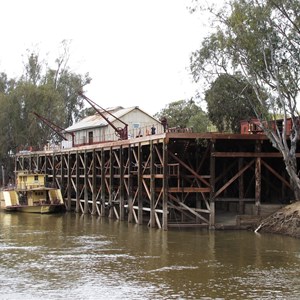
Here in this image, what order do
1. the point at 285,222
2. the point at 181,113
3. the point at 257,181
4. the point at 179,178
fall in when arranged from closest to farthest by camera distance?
the point at 285,222 → the point at 257,181 → the point at 179,178 → the point at 181,113

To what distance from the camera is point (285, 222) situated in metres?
29.0

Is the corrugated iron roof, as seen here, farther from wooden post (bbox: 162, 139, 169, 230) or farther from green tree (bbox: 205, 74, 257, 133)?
wooden post (bbox: 162, 139, 169, 230)

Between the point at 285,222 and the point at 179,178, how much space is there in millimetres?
5938

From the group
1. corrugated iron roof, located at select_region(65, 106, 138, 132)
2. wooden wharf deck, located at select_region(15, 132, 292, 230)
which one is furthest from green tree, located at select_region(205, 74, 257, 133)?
corrugated iron roof, located at select_region(65, 106, 138, 132)

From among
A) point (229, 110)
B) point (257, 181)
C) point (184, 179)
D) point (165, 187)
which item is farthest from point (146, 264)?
point (229, 110)

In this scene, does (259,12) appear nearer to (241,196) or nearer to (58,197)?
(241,196)

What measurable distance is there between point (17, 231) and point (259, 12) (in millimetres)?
17247

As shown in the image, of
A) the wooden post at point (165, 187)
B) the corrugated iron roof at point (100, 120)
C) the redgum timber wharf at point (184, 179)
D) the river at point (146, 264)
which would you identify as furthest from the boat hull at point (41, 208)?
the wooden post at point (165, 187)

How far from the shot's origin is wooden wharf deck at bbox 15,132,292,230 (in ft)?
100

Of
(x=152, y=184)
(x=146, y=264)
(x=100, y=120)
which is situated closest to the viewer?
(x=146, y=264)

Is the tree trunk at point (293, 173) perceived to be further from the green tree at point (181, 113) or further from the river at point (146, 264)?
the green tree at point (181, 113)

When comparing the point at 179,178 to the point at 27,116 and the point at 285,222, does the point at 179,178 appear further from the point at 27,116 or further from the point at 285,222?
the point at 27,116

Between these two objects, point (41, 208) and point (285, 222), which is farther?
point (41, 208)

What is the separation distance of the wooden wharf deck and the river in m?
2.06
